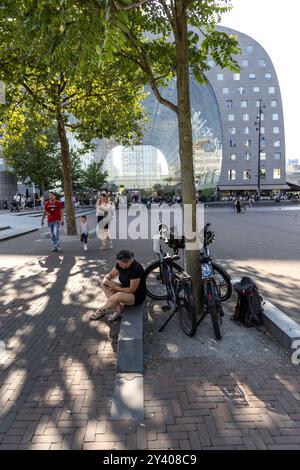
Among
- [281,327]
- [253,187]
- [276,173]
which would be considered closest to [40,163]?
[281,327]

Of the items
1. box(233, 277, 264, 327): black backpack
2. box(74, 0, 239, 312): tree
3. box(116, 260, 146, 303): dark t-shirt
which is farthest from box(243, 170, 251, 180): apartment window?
box(116, 260, 146, 303): dark t-shirt

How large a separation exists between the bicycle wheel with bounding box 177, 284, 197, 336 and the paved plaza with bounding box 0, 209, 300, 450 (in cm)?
13

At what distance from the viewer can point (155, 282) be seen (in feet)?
21.0

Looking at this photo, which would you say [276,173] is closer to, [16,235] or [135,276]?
[16,235]

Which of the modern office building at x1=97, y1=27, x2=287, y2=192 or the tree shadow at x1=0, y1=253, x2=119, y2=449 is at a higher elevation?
the modern office building at x1=97, y1=27, x2=287, y2=192

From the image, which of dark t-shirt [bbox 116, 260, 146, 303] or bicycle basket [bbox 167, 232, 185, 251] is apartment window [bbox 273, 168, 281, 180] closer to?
bicycle basket [bbox 167, 232, 185, 251]

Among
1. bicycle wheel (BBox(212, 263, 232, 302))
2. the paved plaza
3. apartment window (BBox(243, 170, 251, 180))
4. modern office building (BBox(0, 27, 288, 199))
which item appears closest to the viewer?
the paved plaza

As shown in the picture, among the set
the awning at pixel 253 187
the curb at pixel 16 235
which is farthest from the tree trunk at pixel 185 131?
the awning at pixel 253 187

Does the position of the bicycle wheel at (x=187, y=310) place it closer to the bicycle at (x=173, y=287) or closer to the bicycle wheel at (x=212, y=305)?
the bicycle at (x=173, y=287)

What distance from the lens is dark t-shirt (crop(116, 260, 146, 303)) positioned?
4.89 m

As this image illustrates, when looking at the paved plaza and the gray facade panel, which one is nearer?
the paved plaza

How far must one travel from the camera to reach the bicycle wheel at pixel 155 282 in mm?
6117
